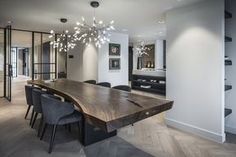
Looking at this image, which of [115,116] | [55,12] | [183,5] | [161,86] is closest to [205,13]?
[183,5]

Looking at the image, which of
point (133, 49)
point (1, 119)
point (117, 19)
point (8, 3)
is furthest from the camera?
point (133, 49)

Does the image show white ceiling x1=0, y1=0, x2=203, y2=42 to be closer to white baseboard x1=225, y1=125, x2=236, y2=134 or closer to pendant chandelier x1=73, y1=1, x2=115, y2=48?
pendant chandelier x1=73, y1=1, x2=115, y2=48

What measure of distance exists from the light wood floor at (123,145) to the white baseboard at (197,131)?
0.14 metres

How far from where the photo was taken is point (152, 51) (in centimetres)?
1144

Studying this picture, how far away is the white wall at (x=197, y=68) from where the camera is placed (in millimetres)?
3324

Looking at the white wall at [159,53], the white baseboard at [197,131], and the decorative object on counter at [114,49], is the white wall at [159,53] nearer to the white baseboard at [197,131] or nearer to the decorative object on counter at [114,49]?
the decorative object on counter at [114,49]

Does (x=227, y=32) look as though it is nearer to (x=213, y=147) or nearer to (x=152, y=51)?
(x=213, y=147)

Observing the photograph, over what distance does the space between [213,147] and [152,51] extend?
348 inches

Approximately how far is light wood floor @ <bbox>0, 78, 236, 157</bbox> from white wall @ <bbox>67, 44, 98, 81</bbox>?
→ 3.85 metres

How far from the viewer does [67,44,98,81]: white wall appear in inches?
292

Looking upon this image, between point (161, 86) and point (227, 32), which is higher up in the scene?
point (227, 32)

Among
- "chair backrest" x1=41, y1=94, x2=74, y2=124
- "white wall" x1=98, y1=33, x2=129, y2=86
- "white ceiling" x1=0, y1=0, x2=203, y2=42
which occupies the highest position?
"white ceiling" x1=0, y1=0, x2=203, y2=42

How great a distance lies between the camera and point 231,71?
12.2 feet

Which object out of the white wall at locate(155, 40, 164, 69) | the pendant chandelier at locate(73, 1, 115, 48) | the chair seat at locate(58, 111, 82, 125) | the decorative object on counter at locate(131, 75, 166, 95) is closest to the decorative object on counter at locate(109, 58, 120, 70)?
the decorative object on counter at locate(131, 75, 166, 95)
